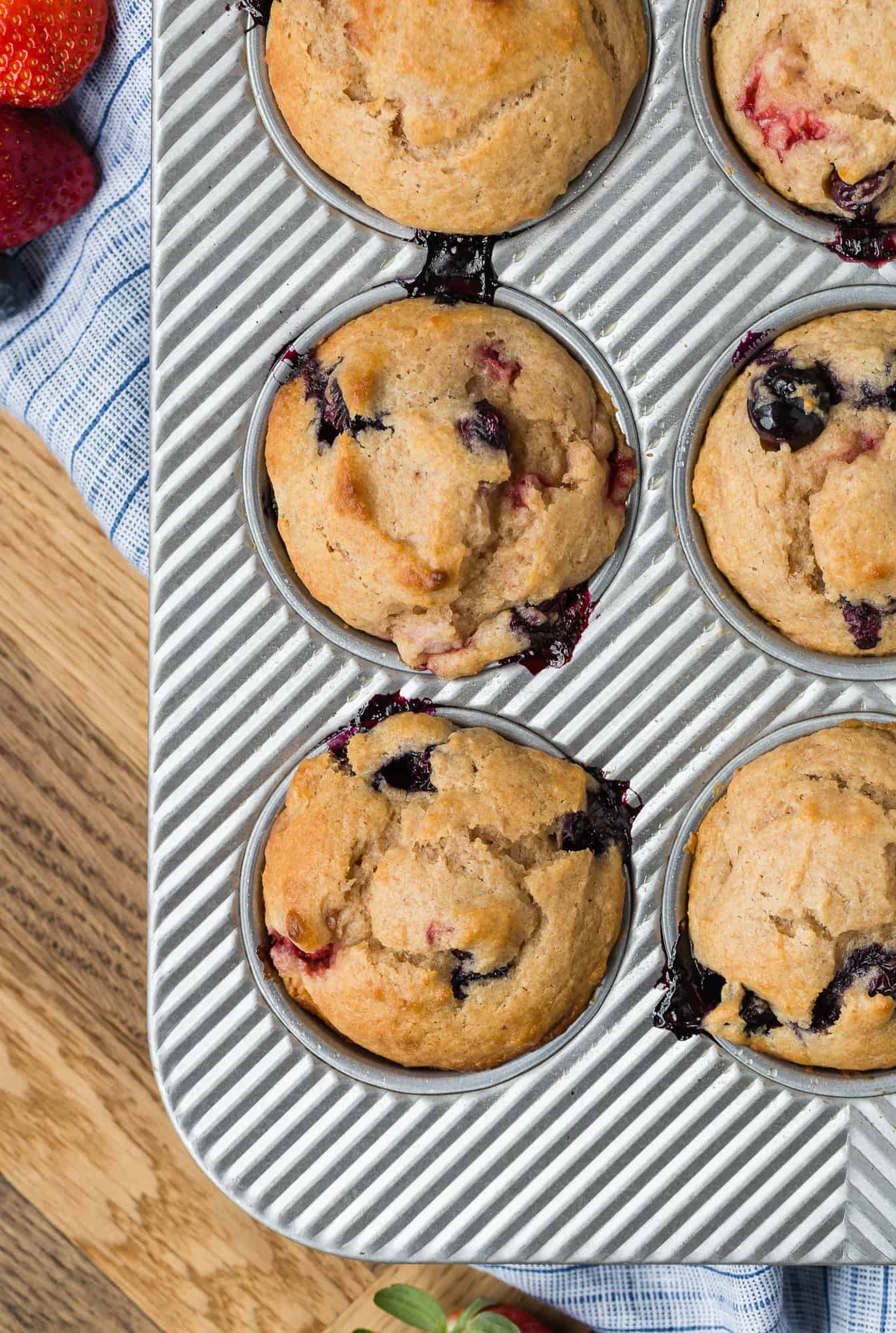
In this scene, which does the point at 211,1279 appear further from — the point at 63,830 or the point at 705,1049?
the point at 705,1049

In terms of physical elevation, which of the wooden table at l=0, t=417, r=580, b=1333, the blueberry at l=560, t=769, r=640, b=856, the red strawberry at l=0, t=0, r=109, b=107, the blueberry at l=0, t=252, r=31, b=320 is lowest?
the wooden table at l=0, t=417, r=580, b=1333

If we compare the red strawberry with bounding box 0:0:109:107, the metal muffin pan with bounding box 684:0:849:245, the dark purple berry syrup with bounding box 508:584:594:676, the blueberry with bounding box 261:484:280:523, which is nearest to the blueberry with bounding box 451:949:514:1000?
the dark purple berry syrup with bounding box 508:584:594:676

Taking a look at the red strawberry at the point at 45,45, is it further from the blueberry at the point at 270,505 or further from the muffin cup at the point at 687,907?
the muffin cup at the point at 687,907

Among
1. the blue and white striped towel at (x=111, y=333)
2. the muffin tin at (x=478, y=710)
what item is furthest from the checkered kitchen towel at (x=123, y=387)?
the muffin tin at (x=478, y=710)

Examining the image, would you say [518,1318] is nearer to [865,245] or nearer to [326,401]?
[326,401]

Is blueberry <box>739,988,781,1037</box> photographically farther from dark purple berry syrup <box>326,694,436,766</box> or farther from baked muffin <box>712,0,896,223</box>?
baked muffin <box>712,0,896,223</box>

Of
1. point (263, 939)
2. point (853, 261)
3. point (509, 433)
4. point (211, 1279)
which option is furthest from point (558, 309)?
point (211, 1279)

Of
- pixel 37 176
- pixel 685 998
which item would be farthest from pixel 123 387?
pixel 685 998
